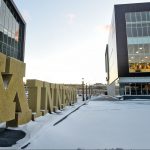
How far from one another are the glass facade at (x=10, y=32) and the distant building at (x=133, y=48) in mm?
24392

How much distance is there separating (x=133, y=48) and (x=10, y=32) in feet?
102

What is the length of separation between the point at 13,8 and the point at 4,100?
2671cm

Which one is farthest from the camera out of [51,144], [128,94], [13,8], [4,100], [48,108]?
[128,94]

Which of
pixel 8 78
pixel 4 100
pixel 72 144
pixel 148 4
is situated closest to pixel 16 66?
pixel 8 78

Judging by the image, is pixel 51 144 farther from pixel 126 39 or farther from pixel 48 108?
pixel 126 39

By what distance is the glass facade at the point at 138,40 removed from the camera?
49781 millimetres

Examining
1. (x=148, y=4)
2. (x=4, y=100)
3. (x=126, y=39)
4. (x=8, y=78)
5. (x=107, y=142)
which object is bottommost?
(x=107, y=142)

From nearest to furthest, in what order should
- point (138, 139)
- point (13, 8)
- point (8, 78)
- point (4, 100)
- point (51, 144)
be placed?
point (51, 144), point (138, 139), point (4, 100), point (8, 78), point (13, 8)

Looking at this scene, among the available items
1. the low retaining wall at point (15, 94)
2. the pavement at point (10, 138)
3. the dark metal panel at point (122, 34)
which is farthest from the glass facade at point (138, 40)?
the pavement at point (10, 138)

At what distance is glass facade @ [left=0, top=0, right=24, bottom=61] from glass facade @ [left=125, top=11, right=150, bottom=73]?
1038 inches

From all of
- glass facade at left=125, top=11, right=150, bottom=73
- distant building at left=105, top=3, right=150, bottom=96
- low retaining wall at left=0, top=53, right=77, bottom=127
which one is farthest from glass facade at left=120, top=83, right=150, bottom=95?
low retaining wall at left=0, top=53, right=77, bottom=127

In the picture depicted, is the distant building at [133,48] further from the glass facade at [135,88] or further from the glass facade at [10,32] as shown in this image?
the glass facade at [10,32]

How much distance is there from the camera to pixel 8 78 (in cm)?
971

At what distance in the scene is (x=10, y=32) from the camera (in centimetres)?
3072
